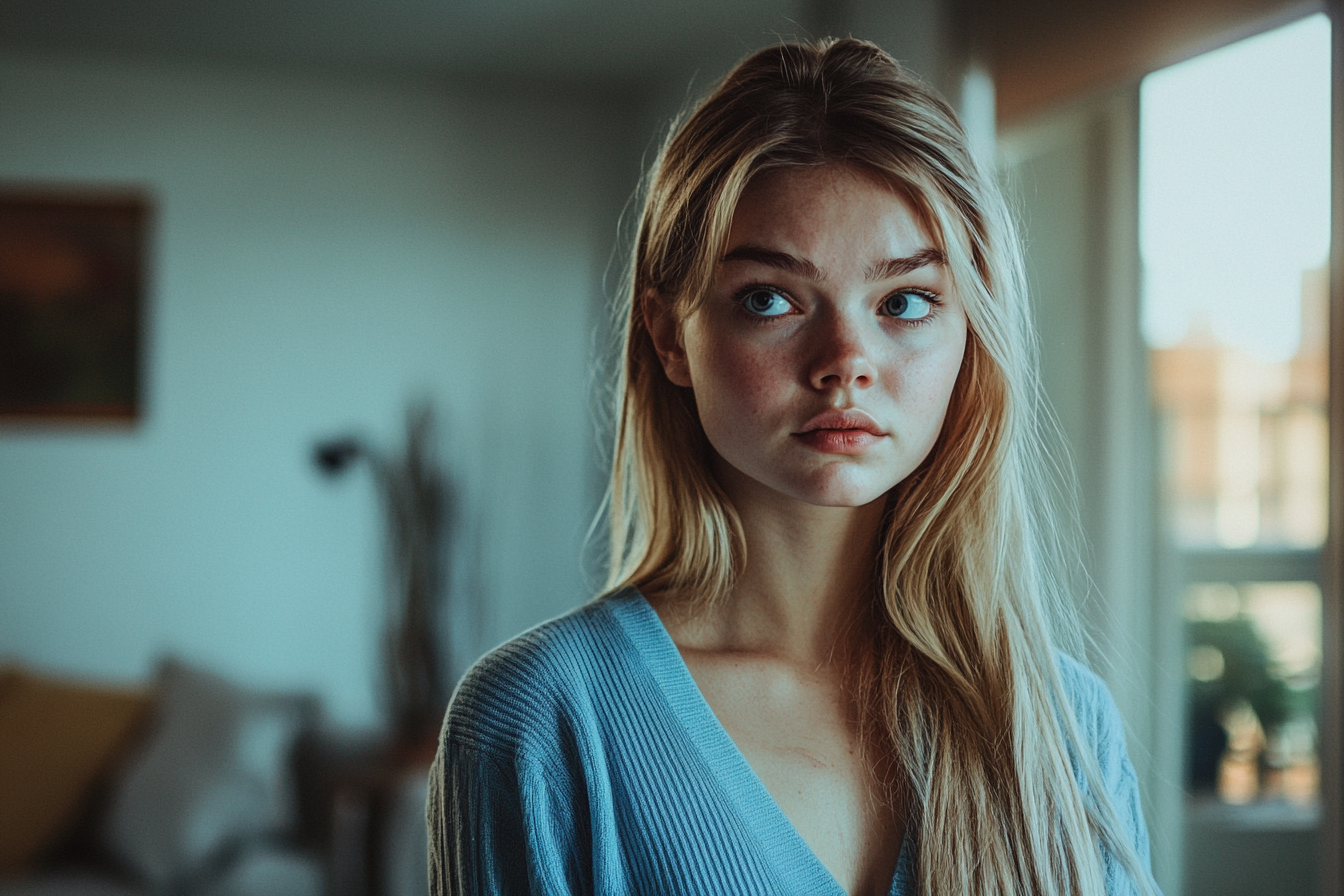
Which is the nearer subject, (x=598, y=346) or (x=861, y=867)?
(x=861, y=867)

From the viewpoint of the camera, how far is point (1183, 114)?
2.36 m

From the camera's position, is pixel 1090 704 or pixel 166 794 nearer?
pixel 1090 704

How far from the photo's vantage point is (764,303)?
75cm

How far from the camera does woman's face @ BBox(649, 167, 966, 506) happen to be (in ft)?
2.41

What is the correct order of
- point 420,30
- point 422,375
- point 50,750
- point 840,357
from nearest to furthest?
point 840,357 → point 50,750 → point 420,30 → point 422,375

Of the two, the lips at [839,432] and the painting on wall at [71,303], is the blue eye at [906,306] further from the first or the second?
the painting on wall at [71,303]

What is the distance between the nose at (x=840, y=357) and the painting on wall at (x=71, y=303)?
12.3ft

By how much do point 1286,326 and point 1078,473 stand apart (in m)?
0.56

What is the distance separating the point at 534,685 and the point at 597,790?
8cm

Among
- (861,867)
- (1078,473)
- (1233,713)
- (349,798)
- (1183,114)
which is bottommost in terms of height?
(349,798)

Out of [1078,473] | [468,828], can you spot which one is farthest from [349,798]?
[468,828]

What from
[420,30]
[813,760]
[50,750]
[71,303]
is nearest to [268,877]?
[50,750]

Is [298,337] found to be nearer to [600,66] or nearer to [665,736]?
[600,66]

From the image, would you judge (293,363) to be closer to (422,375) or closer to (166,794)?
(422,375)
